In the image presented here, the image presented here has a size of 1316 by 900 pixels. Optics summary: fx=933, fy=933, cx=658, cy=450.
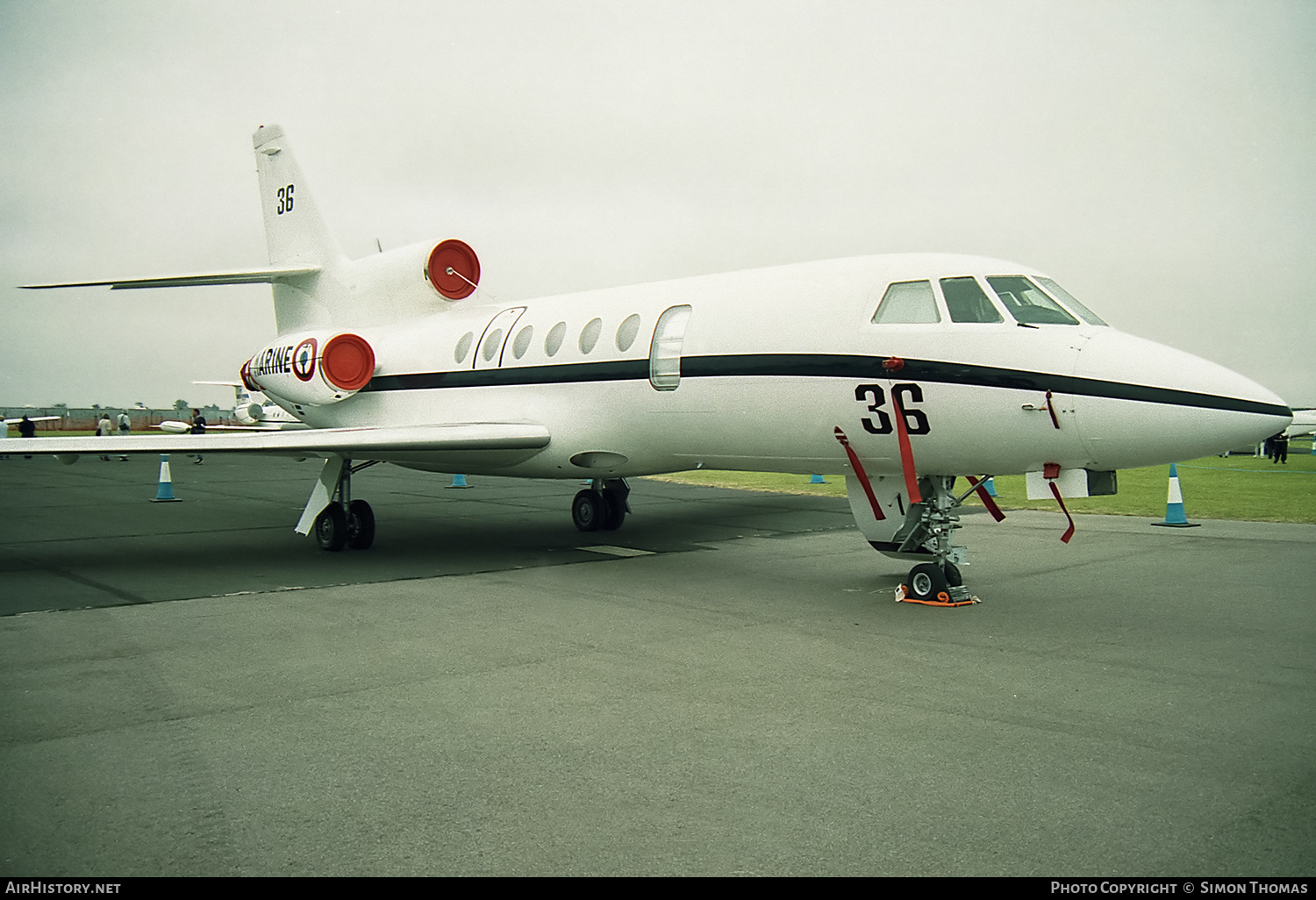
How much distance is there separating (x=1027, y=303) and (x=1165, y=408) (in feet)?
4.39

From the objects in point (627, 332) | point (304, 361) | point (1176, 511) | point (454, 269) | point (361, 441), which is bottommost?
point (1176, 511)

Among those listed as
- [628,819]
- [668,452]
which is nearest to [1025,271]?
[668,452]

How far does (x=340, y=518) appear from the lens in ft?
36.6

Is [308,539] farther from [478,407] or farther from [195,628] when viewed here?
[195,628]

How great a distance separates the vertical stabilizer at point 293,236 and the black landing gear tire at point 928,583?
10092 millimetres

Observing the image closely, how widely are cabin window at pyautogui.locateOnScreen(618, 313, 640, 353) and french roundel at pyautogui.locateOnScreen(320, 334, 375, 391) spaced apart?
4.65m

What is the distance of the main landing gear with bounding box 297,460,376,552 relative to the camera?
1114 cm

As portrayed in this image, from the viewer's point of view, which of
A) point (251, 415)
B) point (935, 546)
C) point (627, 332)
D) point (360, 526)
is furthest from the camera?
point (251, 415)

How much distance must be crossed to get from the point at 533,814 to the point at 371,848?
58 centimetres

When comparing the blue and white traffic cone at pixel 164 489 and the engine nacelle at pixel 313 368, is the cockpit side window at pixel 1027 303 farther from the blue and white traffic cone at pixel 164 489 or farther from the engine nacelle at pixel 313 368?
the blue and white traffic cone at pixel 164 489

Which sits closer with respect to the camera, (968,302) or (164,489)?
(968,302)

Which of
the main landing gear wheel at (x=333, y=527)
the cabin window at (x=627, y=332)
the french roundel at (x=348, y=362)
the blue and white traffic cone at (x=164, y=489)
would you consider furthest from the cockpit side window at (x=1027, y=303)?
the blue and white traffic cone at (x=164, y=489)

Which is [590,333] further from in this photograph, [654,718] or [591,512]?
[654,718]

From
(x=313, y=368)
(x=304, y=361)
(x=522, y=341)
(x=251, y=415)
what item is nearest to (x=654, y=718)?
(x=522, y=341)
